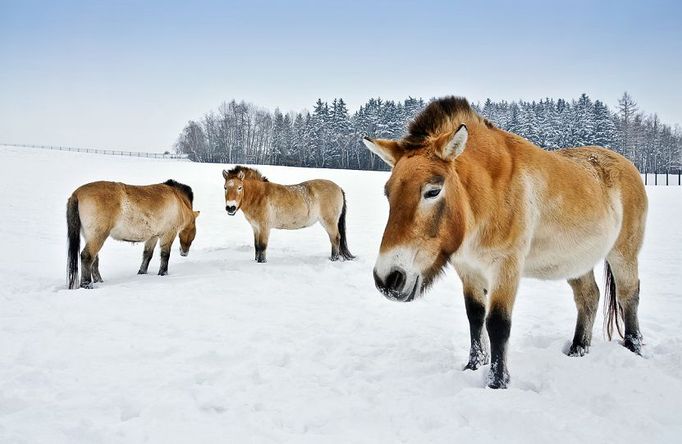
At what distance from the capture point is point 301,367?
3.63 meters

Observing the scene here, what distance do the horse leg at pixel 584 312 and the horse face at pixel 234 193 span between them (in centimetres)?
755

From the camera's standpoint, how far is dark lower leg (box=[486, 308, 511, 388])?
Result: 3.10 meters

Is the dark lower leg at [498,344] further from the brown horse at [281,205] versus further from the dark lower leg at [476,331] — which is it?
the brown horse at [281,205]

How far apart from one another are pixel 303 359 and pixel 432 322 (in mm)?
2014

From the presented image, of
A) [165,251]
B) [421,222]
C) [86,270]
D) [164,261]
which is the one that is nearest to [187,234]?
[165,251]

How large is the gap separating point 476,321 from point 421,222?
4.61 ft

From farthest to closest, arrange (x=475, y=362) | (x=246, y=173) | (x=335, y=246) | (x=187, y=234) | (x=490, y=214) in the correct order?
(x=335, y=246), (x=246, y=173), (x=187, y=234), (x=475, y=362), (x=490, y=214)

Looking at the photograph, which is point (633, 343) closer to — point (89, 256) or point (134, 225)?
point (134, 225)

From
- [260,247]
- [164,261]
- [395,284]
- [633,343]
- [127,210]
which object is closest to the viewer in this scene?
[395,284]

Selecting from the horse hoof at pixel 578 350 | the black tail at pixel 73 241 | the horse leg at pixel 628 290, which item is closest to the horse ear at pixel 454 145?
the horse leg at pixel 628 290

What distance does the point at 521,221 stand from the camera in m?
3.15

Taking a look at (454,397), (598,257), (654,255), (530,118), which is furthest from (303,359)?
(530,118)

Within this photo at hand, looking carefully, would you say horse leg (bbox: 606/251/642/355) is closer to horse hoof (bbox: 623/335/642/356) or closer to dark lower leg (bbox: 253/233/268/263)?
horse hoof (bbox: 623/335/642/356)

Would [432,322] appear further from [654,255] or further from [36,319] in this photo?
[654,255]
